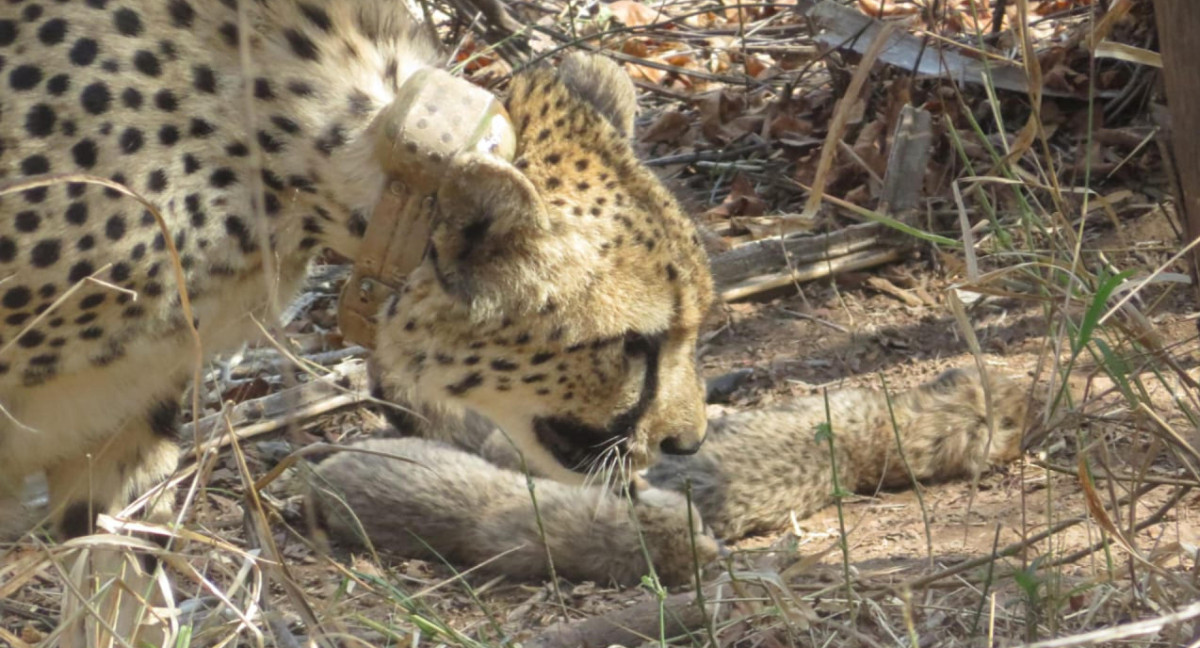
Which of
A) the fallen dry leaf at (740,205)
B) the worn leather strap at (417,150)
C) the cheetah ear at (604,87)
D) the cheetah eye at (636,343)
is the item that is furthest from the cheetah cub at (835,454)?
the fallen dry leaf at (740,205)

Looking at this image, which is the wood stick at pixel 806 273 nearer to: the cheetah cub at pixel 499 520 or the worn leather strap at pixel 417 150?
the cheetah cub at pixel 499 520

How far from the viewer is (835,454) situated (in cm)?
378

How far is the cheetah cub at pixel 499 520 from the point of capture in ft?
11.0

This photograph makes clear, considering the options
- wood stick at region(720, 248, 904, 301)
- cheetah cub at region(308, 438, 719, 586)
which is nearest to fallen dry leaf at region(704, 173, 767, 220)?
wood stick at region(720, 248, 904, 301)

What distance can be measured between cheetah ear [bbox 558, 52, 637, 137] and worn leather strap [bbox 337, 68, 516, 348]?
47 centimetres

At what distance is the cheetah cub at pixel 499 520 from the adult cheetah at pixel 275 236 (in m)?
0.20

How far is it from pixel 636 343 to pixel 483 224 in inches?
20.2

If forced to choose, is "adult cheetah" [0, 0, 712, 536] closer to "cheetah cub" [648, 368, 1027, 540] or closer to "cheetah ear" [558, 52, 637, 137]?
"cheetah ear" [558, 52, 637, 137]

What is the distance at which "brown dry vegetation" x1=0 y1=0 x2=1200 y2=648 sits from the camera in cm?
247

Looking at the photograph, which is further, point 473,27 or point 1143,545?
point 473,27

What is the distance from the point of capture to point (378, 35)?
2.96 meters

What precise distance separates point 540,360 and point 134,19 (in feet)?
3.47

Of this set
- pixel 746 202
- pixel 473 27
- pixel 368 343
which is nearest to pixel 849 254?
pixel 746 202

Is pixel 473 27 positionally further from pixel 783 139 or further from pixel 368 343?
pixel 368 343
